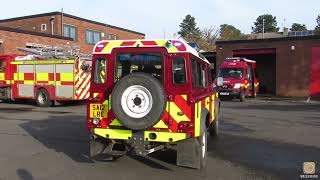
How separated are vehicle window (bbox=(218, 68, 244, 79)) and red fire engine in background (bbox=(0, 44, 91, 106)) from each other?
981cm

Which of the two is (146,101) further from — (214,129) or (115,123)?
(214,129)

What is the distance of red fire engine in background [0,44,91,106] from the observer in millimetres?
21938

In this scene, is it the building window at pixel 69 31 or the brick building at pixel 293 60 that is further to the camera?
the building window at pixel 69 31

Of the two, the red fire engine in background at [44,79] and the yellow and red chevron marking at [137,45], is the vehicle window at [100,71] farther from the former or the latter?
the red fire engine in background at [44,79]

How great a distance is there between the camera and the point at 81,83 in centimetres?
2209

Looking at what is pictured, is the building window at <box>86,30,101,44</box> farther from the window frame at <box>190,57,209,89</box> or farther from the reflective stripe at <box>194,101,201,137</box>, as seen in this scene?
the reflective stripe at <box>194,101,201,137</box>

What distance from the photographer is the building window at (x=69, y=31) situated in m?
47.3

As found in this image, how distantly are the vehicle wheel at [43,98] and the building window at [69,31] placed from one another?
82.8ft

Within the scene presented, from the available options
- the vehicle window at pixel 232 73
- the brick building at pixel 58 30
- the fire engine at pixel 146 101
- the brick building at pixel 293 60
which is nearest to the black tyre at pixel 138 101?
the fire engine at pixel 146 101

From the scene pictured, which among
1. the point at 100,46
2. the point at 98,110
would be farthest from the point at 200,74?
the point at 98,110

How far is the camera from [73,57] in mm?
22484

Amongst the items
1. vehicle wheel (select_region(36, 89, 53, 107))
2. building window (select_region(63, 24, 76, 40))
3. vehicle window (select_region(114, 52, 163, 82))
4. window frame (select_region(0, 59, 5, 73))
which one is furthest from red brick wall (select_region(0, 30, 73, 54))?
vehicle window (select_region(114, 52, 163, 82))

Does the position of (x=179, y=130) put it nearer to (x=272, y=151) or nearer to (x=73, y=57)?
(x=272, y=151)

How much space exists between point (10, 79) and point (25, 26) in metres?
26.3
